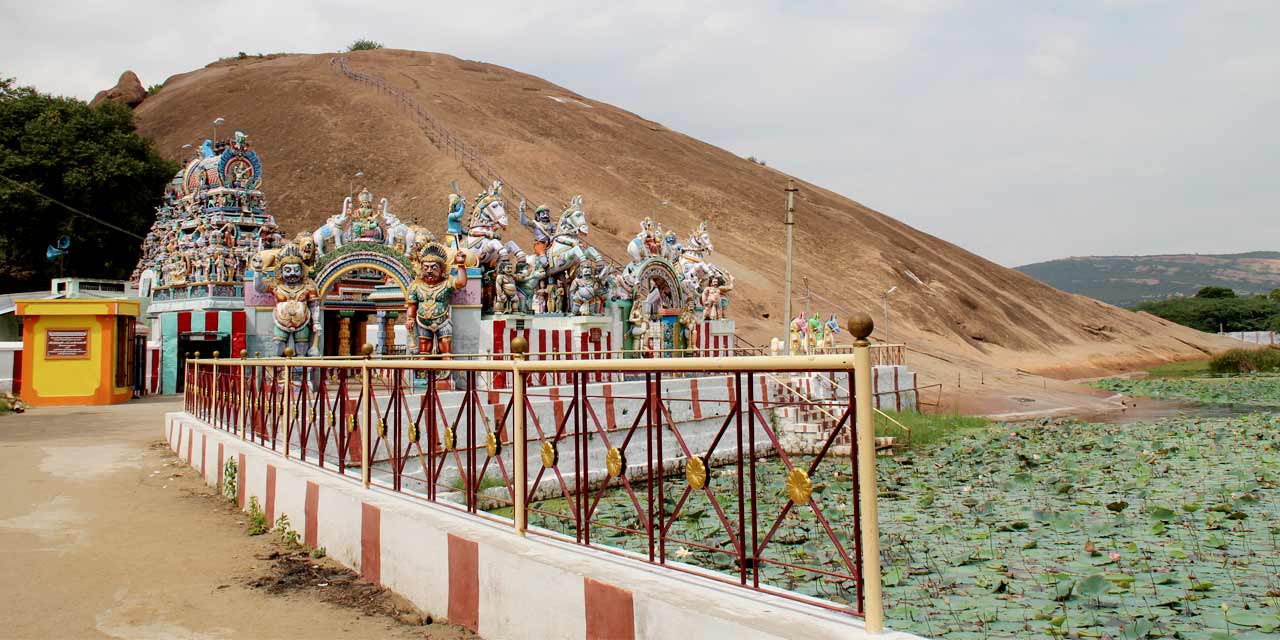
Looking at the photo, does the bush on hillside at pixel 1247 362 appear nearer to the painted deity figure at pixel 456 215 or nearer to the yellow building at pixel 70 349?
the painted deity figure at pixel 456 215

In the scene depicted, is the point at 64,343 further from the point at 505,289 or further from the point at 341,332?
the point at 505,289

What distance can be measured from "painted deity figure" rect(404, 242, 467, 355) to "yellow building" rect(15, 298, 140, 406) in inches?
345

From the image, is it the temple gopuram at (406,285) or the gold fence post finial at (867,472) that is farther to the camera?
the temple gopuram at (406,285)

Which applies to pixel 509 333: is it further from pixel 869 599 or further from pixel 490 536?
pixel 869 599

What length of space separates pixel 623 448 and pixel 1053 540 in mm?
5781

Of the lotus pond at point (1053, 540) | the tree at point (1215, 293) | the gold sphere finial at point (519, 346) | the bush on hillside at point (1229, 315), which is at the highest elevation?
the tree at point (1215, 293)

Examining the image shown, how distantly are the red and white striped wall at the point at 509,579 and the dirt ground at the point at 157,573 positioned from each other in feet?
0.70

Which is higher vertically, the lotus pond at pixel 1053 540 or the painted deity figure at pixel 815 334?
the painted deity figure at pixel 815 334

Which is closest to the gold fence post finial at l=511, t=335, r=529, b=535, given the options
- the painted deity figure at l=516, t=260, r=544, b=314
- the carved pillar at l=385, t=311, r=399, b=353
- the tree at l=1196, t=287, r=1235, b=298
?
the painted deity figure at l=516, t=260, r=544, b=314

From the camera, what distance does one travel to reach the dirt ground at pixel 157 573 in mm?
5352

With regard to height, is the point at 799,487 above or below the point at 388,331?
below

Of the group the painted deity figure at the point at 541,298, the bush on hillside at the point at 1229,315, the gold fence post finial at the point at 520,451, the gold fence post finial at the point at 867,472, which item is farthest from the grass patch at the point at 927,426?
the bush on hillside at the point at 1229,315

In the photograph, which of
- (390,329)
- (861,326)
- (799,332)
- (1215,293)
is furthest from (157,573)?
(1215,293)

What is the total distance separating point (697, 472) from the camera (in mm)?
4055
